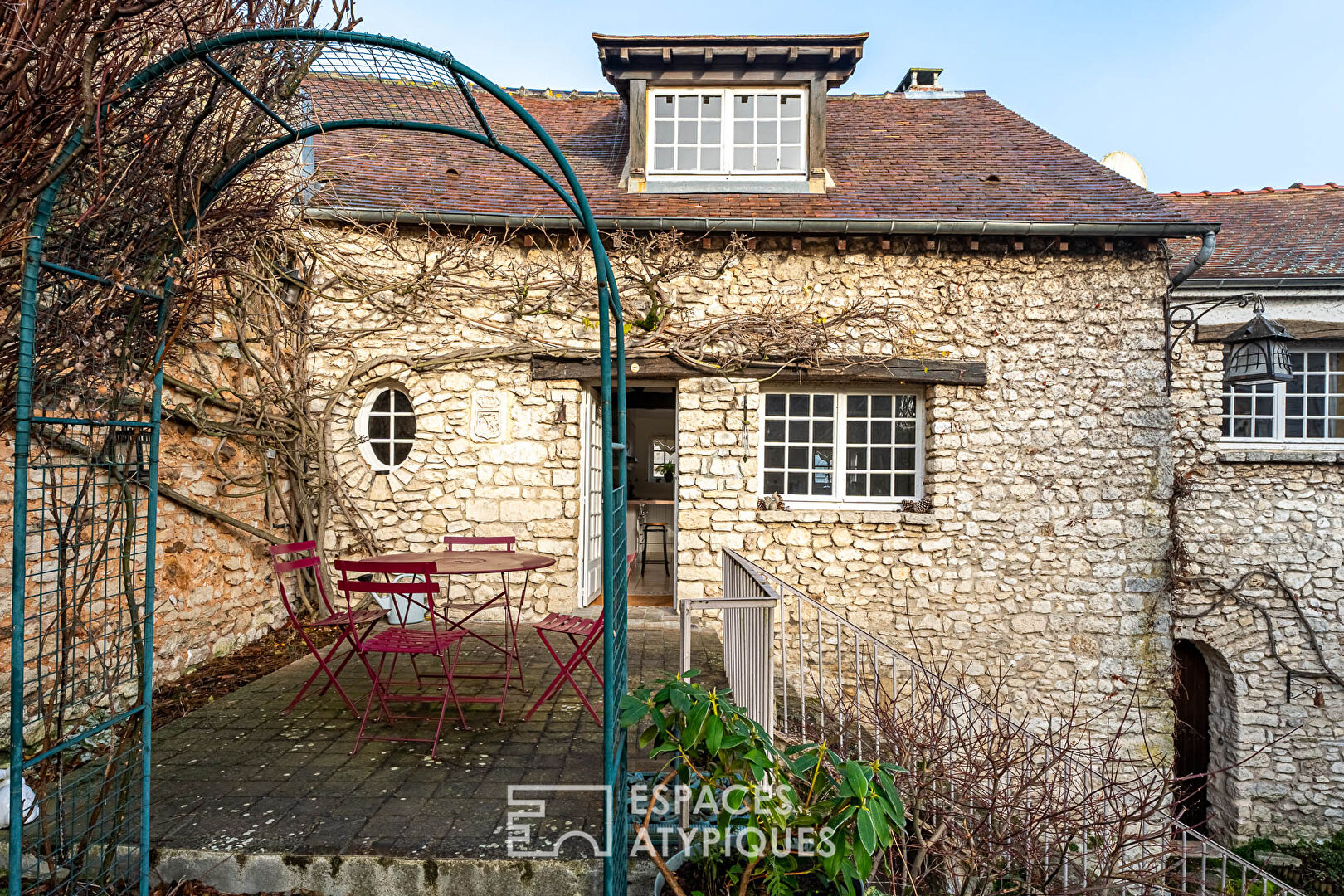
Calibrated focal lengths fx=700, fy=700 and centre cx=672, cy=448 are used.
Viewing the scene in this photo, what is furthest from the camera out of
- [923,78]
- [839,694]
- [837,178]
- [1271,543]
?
[923,78]

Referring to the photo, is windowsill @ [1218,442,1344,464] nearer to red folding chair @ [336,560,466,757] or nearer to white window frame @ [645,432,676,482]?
red folding chair @ [336,560,466,757]

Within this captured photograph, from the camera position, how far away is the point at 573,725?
12.4ft

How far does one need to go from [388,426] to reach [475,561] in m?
2.70

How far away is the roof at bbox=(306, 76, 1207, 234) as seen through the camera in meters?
5.96

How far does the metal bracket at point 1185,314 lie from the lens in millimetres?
Result: 6160

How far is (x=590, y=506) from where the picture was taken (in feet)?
21.0

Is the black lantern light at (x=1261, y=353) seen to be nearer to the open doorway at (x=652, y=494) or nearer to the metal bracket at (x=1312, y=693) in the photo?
the metal bracket at (x=1312, y=693)

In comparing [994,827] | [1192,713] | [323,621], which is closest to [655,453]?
[1192,713]

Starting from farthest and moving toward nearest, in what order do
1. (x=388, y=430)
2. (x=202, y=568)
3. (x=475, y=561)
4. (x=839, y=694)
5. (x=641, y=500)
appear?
(x=641, y=500) < (x=388, y=430) < (x=202, y=568) < (x=475, y=561) < (x=839, y=694)

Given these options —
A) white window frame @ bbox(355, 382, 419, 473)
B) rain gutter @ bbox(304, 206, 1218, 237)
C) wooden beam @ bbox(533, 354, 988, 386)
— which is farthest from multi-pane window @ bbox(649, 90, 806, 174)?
white window frame @ bbox(355, 382, 419, 473)

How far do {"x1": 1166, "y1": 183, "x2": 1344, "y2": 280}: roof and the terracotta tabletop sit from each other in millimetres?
6847

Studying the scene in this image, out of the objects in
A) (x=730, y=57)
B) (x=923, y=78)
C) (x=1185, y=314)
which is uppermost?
(x=923, y=78)

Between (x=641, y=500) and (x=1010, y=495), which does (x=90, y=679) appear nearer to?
(x=1010, y=495)

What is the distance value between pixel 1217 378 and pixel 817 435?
3.96 metres
